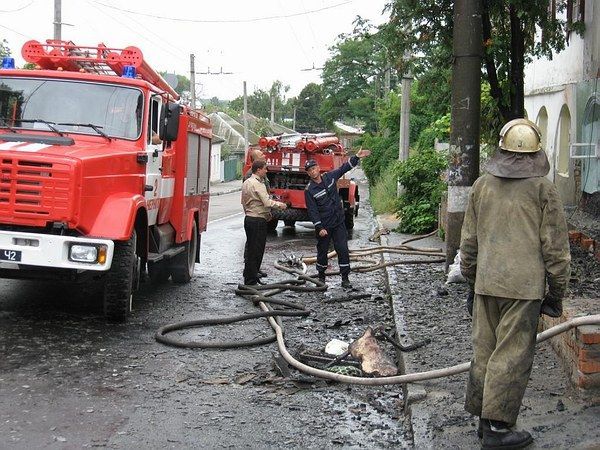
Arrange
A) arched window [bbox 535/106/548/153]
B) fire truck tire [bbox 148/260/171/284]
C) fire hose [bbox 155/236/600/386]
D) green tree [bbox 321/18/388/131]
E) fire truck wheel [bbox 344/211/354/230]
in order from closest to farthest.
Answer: fire hose [bbox 155/236/600/386]
fire truck tire [bbox 148/260/171/284]
arched window [bbox 535/106/548/153]
fire truck wheel [bbox 344/211/354/230]
green tree [bbox 321/18/388/131]

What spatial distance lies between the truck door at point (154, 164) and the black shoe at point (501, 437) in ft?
18.0

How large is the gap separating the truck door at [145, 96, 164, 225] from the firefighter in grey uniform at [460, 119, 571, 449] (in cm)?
528

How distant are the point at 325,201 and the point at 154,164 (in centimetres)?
269

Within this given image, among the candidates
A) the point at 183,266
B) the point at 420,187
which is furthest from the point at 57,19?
the point at 183,266

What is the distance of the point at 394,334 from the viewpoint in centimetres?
836

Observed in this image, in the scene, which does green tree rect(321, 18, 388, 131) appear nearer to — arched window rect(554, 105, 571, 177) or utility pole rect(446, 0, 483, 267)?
arched window rect(554, 105, 571, 177)

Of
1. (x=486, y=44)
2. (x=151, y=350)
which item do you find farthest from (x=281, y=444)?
(x=486, y=44)

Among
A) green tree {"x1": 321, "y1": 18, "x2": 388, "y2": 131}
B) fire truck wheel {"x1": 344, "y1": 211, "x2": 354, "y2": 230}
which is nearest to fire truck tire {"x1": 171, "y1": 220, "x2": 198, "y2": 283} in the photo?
fire truck wheel {"x1": 344, "y1": 211, "x2": 354, "y2": 230}

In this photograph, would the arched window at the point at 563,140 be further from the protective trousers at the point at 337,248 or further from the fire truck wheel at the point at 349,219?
the fire truck wheel at the point at 349,219

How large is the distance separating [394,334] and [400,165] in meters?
13.5

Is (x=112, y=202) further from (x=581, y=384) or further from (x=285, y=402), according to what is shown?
(x=581, y=384)

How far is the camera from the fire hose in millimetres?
5664

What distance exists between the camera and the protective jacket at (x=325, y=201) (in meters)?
11.4

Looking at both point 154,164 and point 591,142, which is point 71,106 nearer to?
point 154,164
